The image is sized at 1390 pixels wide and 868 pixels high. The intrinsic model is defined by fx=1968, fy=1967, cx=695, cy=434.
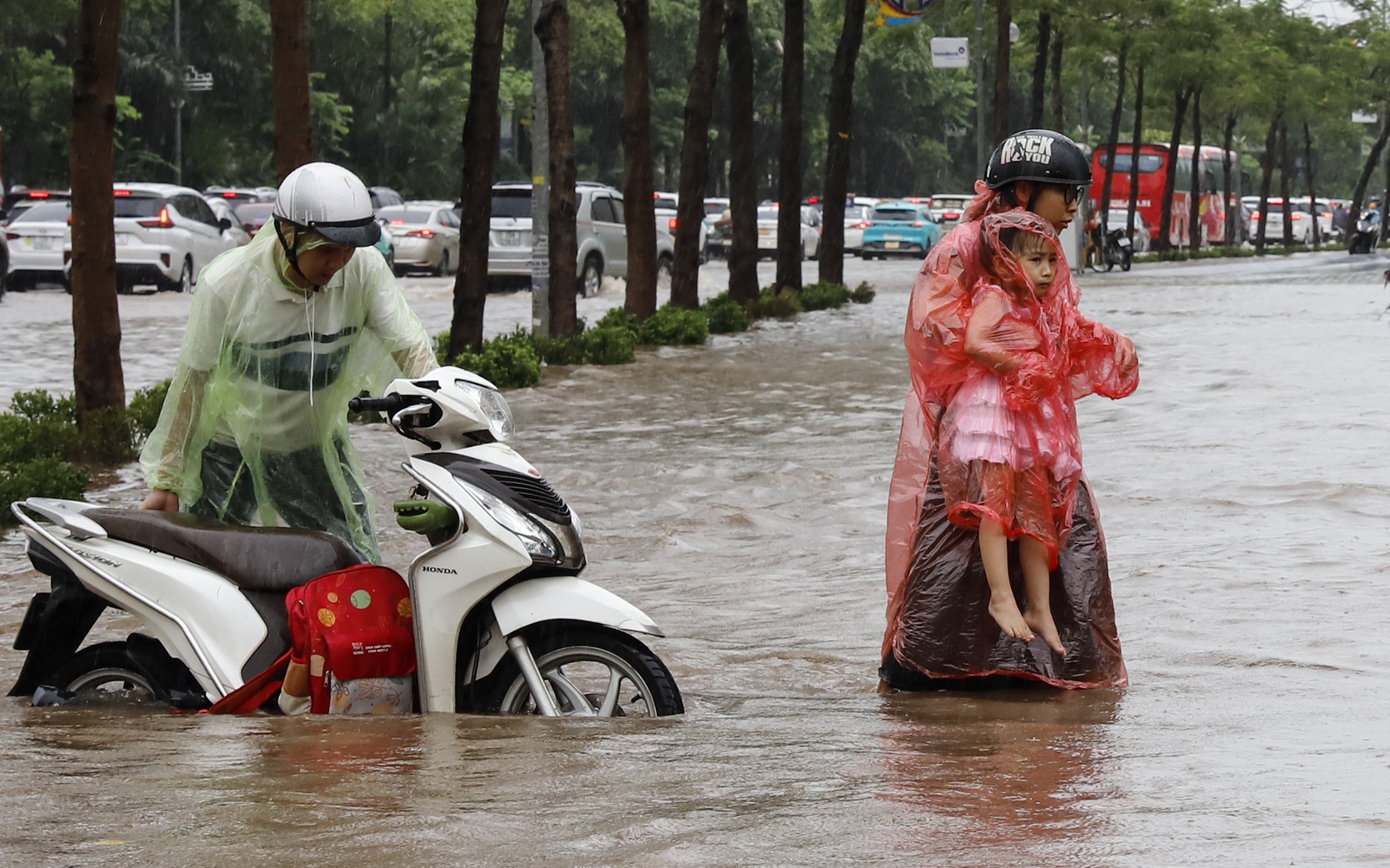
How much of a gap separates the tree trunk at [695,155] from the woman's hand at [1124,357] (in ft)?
56.1

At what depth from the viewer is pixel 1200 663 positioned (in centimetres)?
605

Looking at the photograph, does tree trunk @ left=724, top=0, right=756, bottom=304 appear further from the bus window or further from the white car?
the bus window

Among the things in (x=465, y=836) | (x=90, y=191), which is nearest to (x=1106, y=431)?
(x=90, y=191)

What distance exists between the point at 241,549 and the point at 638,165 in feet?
52.4

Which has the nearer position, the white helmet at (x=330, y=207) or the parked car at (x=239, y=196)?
the white helmet at (x=330, y=207)

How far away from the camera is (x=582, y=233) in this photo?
2877cm

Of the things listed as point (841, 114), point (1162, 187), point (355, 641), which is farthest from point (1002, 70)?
point (355, 641)

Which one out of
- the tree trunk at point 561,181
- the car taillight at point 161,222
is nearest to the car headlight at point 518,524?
the tree trunk at point 561,181

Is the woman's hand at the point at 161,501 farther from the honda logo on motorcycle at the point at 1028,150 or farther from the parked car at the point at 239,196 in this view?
the parked car at the point at 239,196

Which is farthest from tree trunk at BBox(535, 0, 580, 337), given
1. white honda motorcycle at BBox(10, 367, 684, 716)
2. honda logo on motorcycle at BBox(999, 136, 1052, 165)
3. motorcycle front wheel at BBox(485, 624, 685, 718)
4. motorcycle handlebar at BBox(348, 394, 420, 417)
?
motorcycle front wheel at BBox(485, 624, 685, 718)

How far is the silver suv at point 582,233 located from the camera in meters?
29.0

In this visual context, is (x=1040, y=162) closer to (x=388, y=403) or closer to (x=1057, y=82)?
(x=388, y=403)

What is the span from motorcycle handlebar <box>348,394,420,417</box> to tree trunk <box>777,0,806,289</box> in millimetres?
21594

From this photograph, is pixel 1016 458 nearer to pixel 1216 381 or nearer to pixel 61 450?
pixel 61 450
